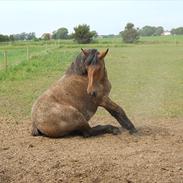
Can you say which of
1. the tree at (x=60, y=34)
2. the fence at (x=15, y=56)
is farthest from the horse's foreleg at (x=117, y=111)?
the tree at (x=60, y=34)

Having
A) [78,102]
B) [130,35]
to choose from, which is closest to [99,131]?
[78,102]

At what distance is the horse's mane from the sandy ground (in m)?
1.27

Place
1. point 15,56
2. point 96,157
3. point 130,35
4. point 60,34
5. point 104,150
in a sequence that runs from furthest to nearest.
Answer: point 60,34
point 130,35
point 15,56
point 104,150
point 96,157

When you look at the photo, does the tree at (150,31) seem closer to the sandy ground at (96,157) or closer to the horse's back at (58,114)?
the horse's back at (58,114)

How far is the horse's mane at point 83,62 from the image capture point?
8570 millimetres

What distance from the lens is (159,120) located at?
10.8 m

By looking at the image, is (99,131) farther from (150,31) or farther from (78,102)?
(150,31)

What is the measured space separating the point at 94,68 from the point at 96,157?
2096 mm

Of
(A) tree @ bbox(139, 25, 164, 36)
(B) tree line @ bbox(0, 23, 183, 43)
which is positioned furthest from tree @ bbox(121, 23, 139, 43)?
(A) tree @ bbox(139, 25, 164, 36)

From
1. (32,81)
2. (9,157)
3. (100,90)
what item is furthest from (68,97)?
(32,81)

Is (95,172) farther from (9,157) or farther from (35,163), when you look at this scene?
(9,157)

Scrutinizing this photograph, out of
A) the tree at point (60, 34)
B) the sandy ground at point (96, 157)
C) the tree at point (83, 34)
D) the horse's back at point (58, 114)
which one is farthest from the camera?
the tree at point (60, 34)

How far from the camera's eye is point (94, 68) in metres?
8.59

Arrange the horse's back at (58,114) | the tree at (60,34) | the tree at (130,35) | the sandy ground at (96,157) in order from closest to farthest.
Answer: the sandy ground at (96,157) → the horse's back at (58,114) → the tree at (130,35) → the tree at (60,34)
